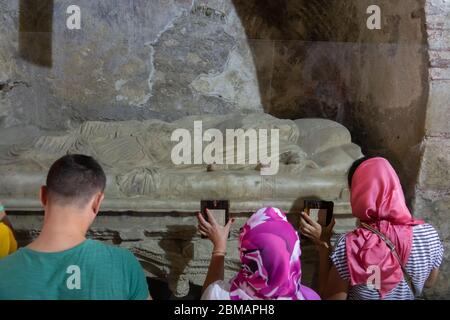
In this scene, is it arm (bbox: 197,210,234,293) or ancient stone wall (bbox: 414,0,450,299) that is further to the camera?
ancient stone wall (bbox: 414,0,450,299)

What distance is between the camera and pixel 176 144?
3.17 meters

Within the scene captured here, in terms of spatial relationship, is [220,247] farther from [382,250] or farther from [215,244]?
[382,250]

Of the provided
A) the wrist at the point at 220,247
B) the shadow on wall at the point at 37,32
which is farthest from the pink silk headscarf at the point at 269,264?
the shadow on wall at the point at 37,32

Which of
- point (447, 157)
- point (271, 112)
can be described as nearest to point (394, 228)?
point (447, 157)

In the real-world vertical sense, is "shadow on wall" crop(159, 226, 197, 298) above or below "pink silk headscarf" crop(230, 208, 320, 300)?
below

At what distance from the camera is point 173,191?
281 centimetres

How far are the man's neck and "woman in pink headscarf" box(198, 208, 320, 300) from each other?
0.51 m

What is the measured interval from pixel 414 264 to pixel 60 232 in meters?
1.37

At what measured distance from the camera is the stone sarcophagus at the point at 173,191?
2.77 meters

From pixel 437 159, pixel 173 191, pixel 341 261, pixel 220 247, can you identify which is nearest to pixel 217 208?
pixel 220 247

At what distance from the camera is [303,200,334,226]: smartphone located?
2.53m

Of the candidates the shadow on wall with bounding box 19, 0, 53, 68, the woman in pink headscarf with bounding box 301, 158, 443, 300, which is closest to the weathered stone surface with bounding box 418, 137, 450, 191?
the woman in pink headscarf with bounding box 301, 158, 443, 300

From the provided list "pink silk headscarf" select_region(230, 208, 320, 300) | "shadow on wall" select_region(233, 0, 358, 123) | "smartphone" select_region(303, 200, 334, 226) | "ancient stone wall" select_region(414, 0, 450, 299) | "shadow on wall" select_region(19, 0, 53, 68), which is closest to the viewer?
"pink silk headscarf" select_region(230, 208, 320, 300)

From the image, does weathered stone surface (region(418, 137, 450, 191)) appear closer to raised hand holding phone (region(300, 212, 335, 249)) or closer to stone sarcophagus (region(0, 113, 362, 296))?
stone sarcophagus (region(0, 113, 362, 296))
